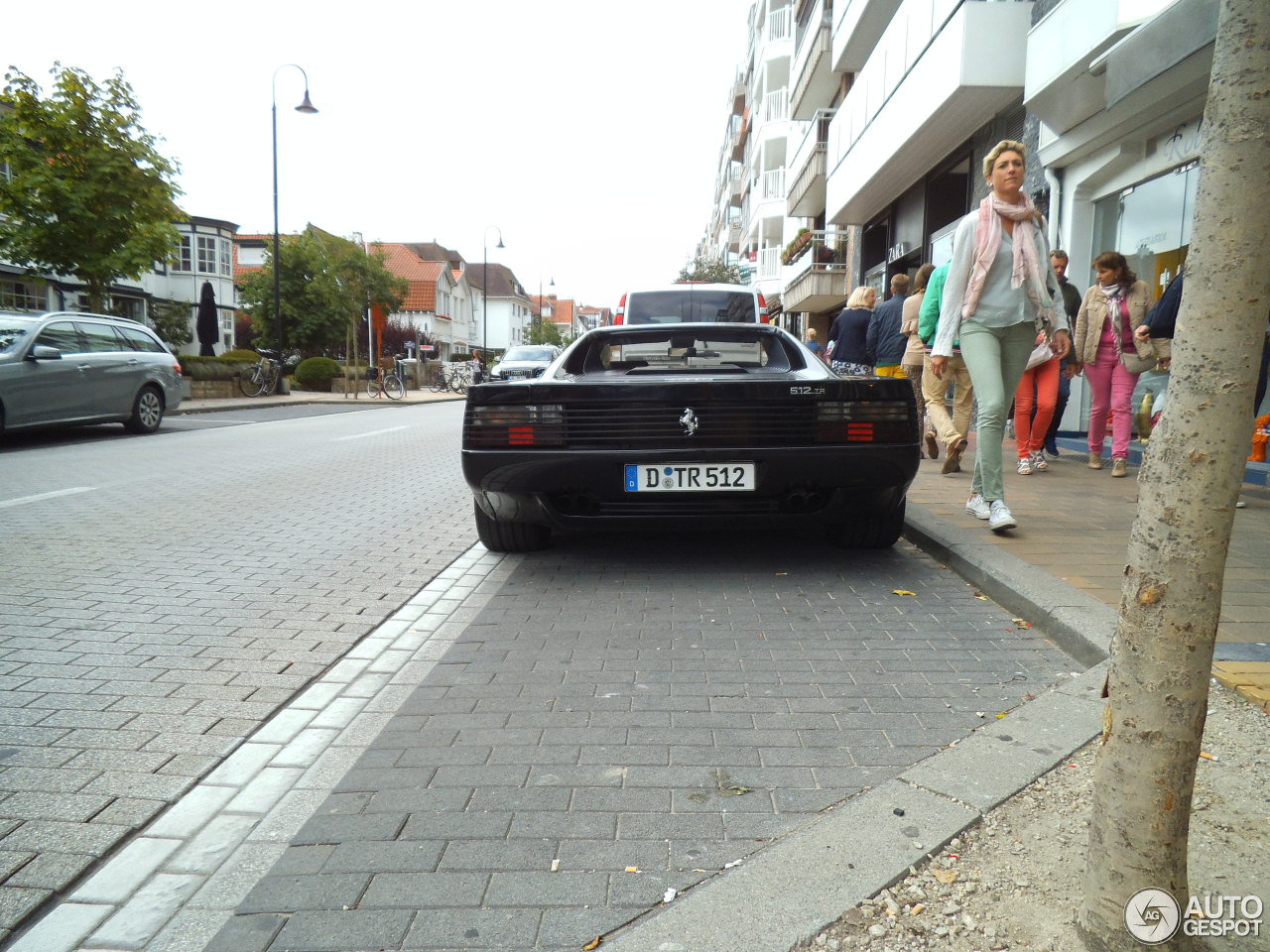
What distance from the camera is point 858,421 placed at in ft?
15.9

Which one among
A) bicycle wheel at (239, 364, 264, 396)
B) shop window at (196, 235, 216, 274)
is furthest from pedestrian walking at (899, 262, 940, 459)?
shop window at (196, 235, 216, 274)

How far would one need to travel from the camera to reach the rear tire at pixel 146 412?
14.3 meters

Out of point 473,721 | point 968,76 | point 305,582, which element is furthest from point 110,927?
point 968,76

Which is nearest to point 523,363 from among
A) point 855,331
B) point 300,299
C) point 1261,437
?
point 855,331

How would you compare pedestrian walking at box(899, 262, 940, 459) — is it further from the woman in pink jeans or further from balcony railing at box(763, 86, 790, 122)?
balcony railing at box(763, 86, 790, 122)

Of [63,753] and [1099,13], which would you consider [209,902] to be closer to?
[63,753]

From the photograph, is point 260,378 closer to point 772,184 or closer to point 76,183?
point 76,183

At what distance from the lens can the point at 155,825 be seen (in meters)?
2.36

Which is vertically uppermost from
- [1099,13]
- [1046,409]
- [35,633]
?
[1099,13]

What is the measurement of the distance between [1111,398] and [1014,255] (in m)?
3.47

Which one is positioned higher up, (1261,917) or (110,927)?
(1261,917)

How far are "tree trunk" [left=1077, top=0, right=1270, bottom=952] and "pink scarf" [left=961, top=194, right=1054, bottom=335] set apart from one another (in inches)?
169

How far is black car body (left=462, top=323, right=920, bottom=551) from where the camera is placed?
15.8 ft

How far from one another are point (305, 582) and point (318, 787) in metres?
2.55
